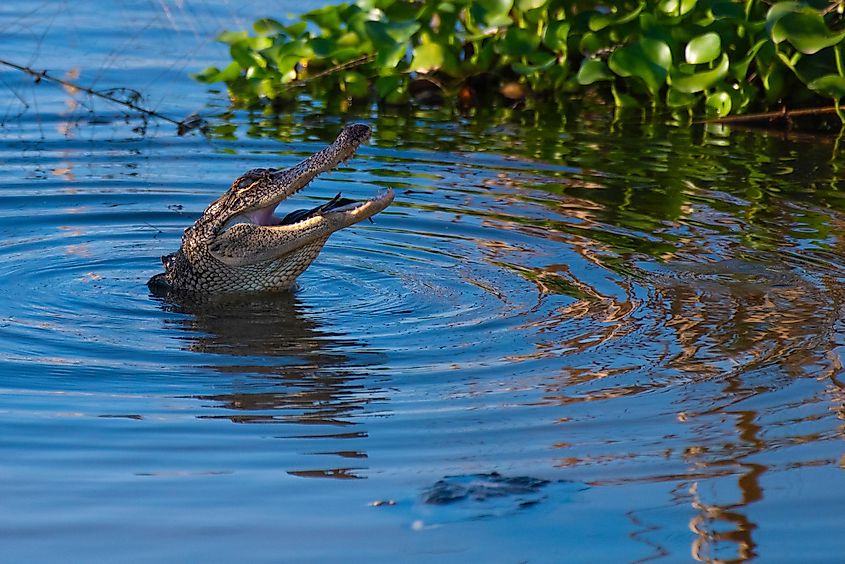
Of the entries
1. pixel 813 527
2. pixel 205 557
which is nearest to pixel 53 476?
pixel 205 557

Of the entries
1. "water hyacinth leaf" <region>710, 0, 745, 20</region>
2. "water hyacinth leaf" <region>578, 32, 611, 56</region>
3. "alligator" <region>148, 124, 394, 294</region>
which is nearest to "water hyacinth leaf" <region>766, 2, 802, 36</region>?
"water hyacinth leaf" <region>710, 0, 745, 20</region>

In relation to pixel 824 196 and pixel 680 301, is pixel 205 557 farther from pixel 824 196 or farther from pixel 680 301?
pixel 824 196

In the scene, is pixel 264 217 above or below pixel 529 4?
below

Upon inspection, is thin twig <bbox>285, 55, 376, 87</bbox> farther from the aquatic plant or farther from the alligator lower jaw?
the alligator lower jaw

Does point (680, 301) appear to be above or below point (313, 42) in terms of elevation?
below

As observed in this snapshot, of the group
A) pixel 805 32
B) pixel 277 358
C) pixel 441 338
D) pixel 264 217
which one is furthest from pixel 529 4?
pixel 277 358

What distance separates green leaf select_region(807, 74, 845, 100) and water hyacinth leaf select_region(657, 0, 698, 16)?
1.09 m

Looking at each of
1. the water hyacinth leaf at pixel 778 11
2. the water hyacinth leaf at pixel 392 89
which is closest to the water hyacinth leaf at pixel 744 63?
the water hyacinth leaf at pixel 778 11

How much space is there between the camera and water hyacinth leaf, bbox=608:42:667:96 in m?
10.4

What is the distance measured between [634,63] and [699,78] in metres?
0.52

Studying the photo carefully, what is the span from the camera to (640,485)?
436 cm

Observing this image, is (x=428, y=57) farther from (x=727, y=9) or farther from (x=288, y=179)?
(x=288, y=179)

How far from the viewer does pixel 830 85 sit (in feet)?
32.6

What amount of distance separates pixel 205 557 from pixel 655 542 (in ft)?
4.36
